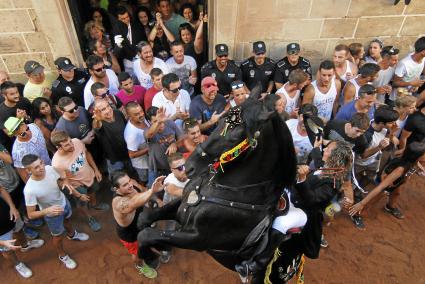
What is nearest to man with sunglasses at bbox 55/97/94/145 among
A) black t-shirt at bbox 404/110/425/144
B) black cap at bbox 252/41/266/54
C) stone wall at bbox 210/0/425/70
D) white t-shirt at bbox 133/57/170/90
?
white t-shirt at bbox 133/57/170/90

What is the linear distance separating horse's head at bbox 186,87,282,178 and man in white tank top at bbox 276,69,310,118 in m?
2.72

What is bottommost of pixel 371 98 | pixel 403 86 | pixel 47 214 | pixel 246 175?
pixel 47 214

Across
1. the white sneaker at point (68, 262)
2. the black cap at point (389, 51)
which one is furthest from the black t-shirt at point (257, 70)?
the white sneaker at point (68, 262)

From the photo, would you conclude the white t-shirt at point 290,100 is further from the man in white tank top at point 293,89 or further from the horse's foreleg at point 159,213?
the horse's foreleg at point 159,213

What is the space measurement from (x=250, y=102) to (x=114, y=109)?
9.98 feet

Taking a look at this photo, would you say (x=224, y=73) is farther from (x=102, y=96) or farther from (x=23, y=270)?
(x=23, y=270)

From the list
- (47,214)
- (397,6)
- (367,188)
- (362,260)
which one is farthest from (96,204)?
(397,6)

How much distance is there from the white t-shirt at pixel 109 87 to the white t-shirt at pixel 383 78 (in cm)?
456

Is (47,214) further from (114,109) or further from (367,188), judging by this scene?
(367,188)

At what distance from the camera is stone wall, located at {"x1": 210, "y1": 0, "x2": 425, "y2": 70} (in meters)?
6.25

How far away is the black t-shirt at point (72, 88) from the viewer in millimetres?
5703

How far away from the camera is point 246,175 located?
2883mm

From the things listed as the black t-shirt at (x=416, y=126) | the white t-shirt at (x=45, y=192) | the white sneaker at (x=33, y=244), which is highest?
the black t-shirt at (x=416, y=126)

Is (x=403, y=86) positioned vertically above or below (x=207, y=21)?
below
